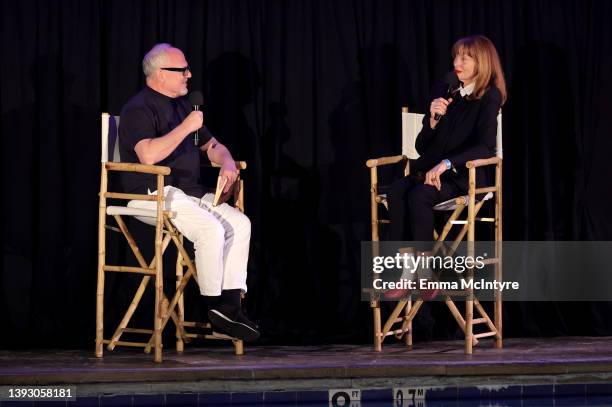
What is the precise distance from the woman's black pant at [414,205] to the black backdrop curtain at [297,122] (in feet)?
2.47

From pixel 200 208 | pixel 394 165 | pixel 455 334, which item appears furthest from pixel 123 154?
pixel 455 334

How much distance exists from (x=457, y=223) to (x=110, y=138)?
1.63 metres

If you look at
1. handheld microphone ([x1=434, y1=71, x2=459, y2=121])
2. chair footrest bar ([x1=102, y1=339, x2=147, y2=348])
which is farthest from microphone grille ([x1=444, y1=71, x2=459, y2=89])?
chair footrest bar ([x1=102, y1=339, x2=147, y2=348])

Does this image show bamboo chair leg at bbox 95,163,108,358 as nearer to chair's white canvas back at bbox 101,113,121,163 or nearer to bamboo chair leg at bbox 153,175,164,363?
chair's white canvas back at bbox 101,113,121,163

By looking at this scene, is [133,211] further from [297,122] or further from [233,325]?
[297,122]

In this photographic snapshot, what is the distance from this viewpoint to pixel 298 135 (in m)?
5.35

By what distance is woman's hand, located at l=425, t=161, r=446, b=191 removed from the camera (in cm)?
450

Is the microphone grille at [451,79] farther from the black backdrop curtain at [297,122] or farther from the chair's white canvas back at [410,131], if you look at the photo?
the black backdrop curtain at [297,122]

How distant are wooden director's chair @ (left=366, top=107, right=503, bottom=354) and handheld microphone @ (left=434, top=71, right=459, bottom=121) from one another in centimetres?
24

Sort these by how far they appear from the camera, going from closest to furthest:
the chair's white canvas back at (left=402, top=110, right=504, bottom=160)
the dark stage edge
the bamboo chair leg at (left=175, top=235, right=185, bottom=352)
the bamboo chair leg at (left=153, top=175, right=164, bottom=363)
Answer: the dark stage edge < the bamboo chair leg at (left=153, top=175, right=164, bottom=363) < the bamboo chair leg at (left=175, top=235, right=185, bottom=352) < the chair's white canvas back at (left=402, top=110, right=504, bottom=160)

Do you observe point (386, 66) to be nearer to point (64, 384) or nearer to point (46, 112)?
point (46, 112)

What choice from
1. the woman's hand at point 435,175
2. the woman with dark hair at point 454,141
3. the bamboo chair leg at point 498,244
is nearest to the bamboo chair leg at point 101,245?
the woman with dark hair at point 454,141

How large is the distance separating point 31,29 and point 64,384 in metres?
2.09

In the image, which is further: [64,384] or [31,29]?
[31,29]
